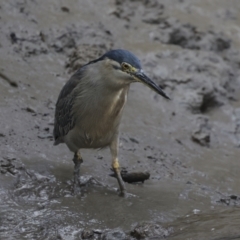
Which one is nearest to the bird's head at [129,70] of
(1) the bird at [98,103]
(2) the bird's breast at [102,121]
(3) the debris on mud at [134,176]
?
(1) the bird at [98,103]

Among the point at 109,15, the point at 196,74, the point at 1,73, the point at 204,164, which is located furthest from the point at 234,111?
the point at 1,73

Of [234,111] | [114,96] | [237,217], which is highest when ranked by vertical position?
[114,96]

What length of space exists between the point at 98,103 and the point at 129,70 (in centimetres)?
58

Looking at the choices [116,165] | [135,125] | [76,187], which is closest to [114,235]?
[76,187]

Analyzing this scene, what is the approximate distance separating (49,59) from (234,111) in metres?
2.59

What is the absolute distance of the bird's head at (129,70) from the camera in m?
5.84

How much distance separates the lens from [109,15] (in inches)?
397

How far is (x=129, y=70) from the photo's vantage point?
5875mm

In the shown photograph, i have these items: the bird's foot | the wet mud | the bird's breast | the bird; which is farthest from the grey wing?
the bird's foot

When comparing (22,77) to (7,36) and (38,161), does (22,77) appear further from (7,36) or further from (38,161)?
(38,161)

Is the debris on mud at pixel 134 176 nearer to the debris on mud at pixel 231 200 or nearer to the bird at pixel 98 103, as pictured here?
the bird at pixel 98 103

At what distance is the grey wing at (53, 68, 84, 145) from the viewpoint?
21.6 ft

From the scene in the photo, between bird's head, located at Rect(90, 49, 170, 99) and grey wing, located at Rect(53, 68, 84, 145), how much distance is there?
645 millimetres

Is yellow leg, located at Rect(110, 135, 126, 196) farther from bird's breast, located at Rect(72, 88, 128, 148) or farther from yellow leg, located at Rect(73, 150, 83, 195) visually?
yellow leg, located at Rect(73, 150, 83, 195)
